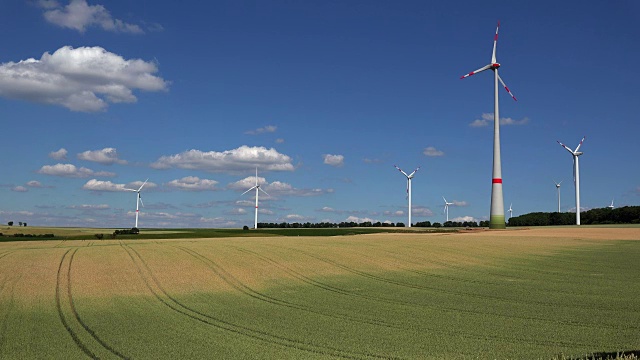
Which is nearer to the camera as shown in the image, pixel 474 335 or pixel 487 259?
pixel 474 335

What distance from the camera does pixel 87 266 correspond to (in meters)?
30.3

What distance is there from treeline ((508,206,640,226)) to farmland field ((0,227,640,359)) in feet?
313

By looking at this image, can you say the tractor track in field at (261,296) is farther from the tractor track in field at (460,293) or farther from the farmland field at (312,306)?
the tractor track in field at (460,293)

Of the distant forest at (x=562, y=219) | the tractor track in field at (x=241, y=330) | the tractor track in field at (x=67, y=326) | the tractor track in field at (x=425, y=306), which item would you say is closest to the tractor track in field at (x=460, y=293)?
the tractor track in field at (x=425, y=306)

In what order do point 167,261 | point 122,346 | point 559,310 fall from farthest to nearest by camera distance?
point 167,261 < point 559,310 < point 122,346

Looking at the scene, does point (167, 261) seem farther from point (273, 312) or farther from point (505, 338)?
point (505, 338)

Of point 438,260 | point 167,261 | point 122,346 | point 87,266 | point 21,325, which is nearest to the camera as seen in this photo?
point 122,346

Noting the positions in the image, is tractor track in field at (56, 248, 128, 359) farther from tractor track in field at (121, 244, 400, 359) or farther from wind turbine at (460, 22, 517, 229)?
wind turbine at (460, 22, 517, 229)

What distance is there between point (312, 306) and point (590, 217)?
127 m

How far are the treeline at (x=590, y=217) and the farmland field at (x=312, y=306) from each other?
313 feet

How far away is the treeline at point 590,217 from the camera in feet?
394

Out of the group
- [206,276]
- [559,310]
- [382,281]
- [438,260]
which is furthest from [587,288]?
[206,276]

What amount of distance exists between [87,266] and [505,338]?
23.7m

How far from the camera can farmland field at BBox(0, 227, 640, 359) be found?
535 inches
